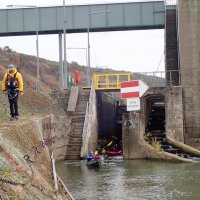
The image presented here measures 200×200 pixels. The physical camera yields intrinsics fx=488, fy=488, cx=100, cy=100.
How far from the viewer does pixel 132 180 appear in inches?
872

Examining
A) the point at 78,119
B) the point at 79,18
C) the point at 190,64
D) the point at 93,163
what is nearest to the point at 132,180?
the point at 93,163

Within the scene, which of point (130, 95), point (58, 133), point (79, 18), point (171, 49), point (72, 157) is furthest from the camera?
point (79, 18)

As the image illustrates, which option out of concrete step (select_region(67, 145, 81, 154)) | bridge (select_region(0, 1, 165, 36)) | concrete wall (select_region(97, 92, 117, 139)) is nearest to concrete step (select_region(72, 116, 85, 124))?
concrete step (select_region(67, 145, 81, 154))

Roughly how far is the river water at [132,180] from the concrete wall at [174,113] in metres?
5.37

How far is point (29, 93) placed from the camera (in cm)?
3559

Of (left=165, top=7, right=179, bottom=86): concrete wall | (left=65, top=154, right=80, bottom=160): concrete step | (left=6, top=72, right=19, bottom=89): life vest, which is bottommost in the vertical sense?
(left=65, top=154, right=80, bottom=160): concrete step

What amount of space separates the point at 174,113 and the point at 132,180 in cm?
1386

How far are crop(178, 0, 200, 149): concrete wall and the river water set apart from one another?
25.5 feet

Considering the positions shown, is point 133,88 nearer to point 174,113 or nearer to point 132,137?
point 132,137

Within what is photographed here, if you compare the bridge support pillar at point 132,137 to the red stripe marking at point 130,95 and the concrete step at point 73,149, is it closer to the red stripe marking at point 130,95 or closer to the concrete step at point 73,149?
the red stripe marking at point 130,95

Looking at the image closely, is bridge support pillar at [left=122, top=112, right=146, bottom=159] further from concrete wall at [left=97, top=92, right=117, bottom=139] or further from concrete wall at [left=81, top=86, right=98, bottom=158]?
concrete wall at [left=97, top=92, right=117, bottom=139]

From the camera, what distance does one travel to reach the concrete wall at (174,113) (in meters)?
34.6

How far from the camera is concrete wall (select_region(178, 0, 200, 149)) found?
36.4 meters

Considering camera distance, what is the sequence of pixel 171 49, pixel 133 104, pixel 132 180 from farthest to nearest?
pixel 171 49
pixel 133 104
pixel 132 180
